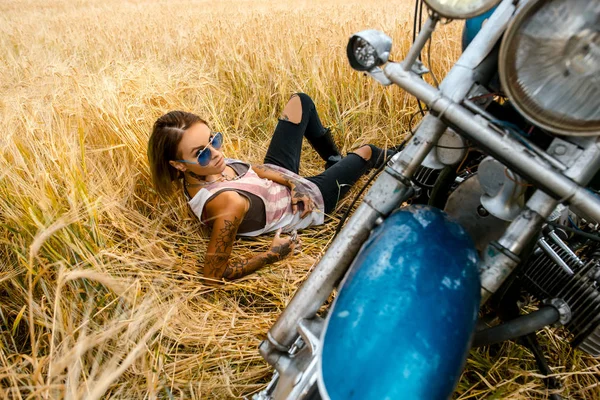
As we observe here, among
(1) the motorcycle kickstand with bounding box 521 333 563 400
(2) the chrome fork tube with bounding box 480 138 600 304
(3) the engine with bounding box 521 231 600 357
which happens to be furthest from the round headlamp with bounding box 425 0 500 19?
(1) the motorcycle kickstand with bounding box 521 333 563 400

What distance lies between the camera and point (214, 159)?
1735 mm

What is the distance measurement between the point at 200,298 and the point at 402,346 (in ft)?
3.75

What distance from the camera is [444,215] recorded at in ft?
2.78

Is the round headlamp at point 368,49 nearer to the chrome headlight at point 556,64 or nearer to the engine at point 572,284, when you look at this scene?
the chrome headlight at point 556,64

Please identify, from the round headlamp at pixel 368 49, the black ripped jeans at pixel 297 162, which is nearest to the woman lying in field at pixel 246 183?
the black ripped jeans at pixel 297 162

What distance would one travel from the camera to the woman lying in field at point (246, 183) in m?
1.67

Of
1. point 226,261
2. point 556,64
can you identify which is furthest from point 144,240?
point 556,64

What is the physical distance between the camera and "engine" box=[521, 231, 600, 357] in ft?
3.15

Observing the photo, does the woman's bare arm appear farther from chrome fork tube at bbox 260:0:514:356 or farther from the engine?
the engine

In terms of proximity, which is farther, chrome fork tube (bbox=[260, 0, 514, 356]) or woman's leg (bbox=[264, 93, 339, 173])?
woman's leg (bbox=[264, 93, 339, 173])

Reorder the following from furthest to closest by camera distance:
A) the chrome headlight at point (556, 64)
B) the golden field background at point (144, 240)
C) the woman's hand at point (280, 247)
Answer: the woman's hand at point (280, 247)
the golden field background at point (144, 240)
the chrome headlight at point (556, 64)

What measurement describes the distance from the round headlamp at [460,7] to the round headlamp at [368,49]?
115 millimetres

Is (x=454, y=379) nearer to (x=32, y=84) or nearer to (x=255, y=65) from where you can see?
(x=32, y=84)

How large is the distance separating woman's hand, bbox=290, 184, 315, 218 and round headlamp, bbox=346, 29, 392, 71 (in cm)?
121
